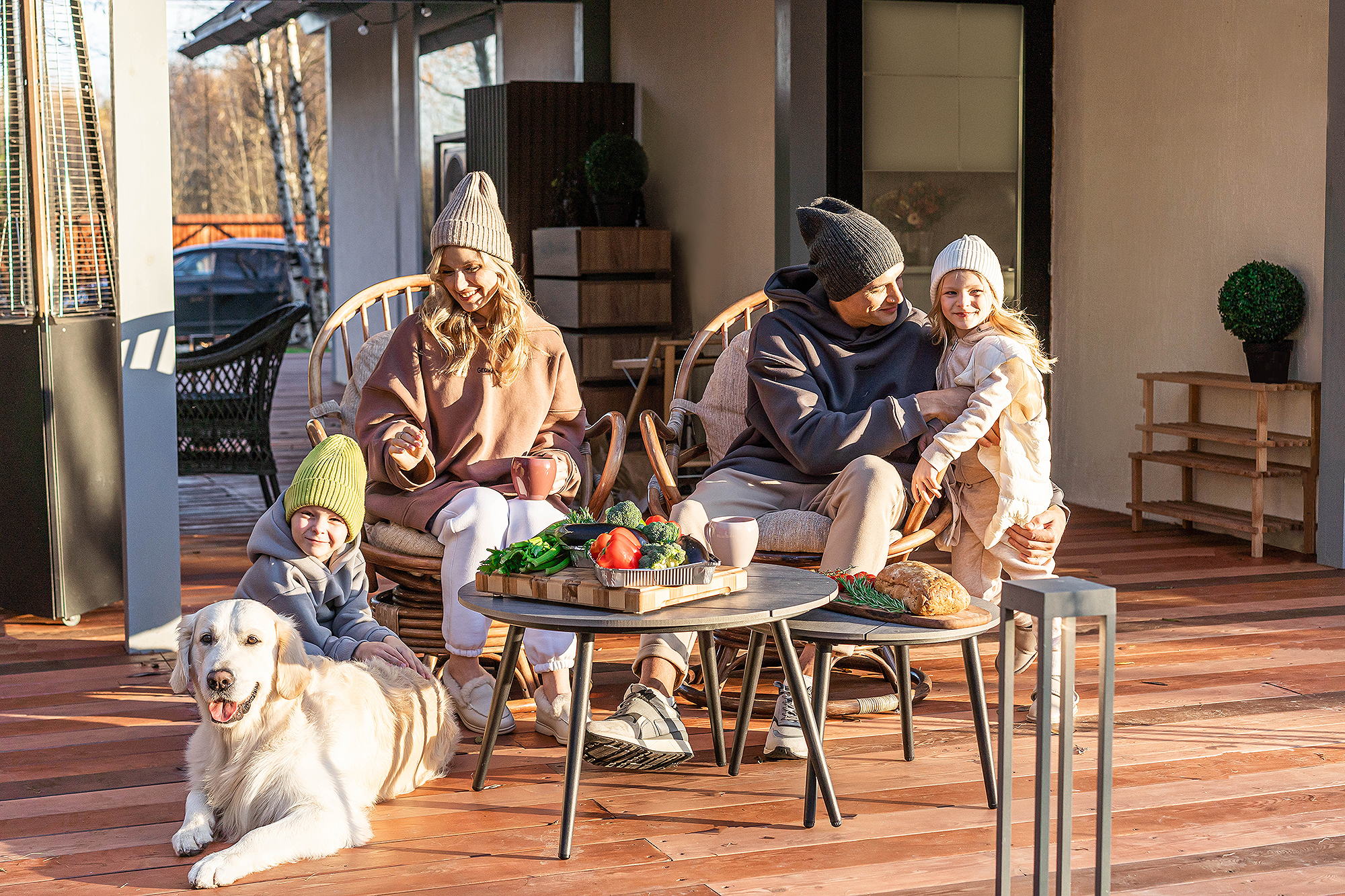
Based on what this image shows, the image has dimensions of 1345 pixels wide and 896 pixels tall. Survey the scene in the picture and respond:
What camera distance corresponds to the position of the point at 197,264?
56.6 feet

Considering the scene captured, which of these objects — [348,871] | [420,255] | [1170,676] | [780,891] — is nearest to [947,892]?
[780,891]

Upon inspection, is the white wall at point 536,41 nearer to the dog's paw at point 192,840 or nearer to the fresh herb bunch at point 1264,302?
the fresh herb bunch at point 1264,302

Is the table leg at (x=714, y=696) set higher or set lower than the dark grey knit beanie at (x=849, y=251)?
lower

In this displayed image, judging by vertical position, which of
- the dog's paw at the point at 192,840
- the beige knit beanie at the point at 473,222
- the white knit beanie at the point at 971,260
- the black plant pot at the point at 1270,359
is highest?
the beige knit beanie at the point at 473,222

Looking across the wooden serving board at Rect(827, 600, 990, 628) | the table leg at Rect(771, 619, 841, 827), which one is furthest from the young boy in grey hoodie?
the wooden serving board at Rect(827, 600, 990, 628)

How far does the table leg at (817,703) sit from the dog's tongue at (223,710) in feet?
3.18

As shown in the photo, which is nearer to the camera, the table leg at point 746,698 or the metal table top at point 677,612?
the metal table top at point 677,612

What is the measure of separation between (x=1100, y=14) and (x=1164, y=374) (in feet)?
5.48

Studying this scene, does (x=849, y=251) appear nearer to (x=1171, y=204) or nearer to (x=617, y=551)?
(x=617, y=551)

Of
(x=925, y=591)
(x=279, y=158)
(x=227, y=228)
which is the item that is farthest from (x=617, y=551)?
(x=227, y=228)

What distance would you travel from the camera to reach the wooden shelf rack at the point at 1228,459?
520cm

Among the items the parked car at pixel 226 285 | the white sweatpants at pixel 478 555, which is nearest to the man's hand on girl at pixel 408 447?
the white sweatpants at pixel 478 555

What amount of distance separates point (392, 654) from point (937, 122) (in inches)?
167

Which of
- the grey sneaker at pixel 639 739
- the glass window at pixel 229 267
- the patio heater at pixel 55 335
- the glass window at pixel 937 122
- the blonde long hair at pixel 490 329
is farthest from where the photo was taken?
the glass window at pixel 229 267
